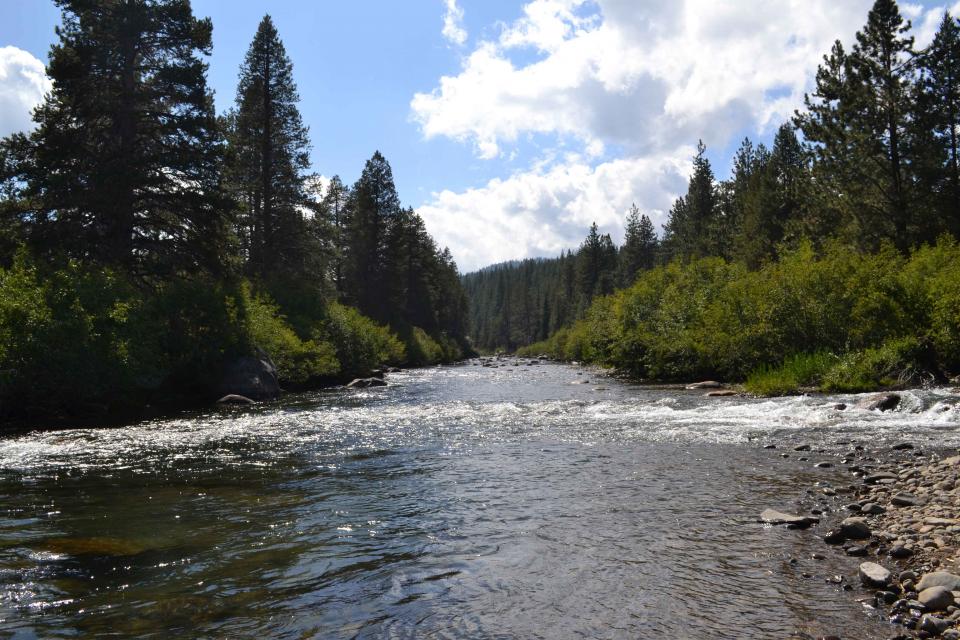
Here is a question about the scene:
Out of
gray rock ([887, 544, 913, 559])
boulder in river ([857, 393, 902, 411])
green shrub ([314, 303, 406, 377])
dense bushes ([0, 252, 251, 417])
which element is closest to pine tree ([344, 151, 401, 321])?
green shrub ([314, 303, 406, 377])

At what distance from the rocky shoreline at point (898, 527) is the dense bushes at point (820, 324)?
995cm

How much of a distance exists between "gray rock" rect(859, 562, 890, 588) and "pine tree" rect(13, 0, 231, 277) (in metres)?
25.7

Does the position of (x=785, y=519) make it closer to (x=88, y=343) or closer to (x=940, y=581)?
(x=940, y=581)

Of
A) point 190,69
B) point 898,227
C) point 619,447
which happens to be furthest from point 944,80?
point 190,69

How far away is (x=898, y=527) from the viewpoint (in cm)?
698

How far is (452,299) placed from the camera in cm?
10006

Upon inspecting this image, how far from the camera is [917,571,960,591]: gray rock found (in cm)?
519

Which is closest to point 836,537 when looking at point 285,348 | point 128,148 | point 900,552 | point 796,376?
point 900,552

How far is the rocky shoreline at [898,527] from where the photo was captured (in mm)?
5059

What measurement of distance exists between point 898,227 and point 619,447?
84.9ft

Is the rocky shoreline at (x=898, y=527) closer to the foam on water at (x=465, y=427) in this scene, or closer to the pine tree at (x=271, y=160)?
the foam on water at (x=465, y=427)

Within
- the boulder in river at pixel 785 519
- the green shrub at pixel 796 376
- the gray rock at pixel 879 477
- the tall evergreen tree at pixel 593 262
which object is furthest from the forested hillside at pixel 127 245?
the tall evergreen tree at pixel 593 262

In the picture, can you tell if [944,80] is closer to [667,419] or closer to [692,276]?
[692,276]

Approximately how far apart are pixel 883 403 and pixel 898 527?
10208mm
